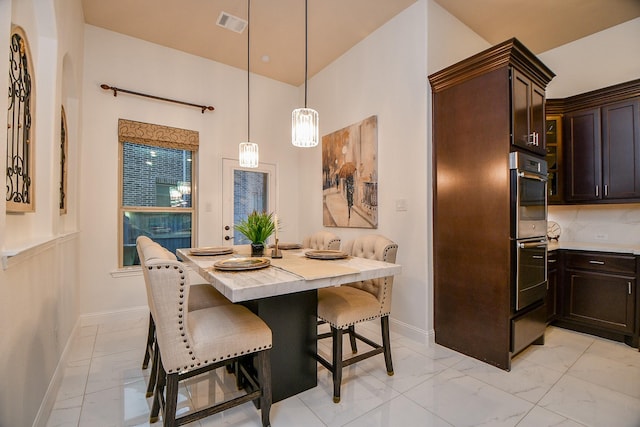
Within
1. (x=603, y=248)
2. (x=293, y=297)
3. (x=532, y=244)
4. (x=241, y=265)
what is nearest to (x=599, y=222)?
(x=603, y=248)

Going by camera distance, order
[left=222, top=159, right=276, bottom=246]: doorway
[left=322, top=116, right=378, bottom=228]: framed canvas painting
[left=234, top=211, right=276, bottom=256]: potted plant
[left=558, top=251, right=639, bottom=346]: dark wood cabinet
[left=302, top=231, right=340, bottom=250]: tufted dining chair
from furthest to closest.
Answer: [left=222, top=159, right=276, bottom=246]: doorway < [left=322, top=116, right=378, bottom=228]: framed canvas painting < [left=302, top=231, right=340, bottom=250]: tufted dining chair < [left=558, top=251, right=639, bottom=346]: dark wood cabinet < [left=234, top=211, right=276, bottom=256]: potted plant

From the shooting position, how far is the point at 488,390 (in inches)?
80.8

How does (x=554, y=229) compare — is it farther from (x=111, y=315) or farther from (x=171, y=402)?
(x=111, y=315)

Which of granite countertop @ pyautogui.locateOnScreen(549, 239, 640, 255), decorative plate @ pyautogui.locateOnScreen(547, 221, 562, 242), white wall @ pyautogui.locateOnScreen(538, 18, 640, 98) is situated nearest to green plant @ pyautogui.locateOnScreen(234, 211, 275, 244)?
granite countertop @ pyautogui.locateOnScreen(549, 239, 640, 255)

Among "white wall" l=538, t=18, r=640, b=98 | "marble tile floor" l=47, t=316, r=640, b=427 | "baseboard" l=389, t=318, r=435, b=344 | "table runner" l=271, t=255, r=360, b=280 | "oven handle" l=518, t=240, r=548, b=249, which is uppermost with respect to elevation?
"white wall" l=538, t=18, r=640, b=98

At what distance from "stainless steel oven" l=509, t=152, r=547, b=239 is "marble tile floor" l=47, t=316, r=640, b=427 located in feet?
3.49

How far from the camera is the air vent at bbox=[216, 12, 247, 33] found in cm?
323

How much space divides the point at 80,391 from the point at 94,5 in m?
3.54

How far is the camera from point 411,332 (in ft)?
9.64

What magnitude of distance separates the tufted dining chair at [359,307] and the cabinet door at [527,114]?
1.40 meters

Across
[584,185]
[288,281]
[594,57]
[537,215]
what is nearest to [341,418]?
[288,281]

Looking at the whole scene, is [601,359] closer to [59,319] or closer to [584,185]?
[584,185]

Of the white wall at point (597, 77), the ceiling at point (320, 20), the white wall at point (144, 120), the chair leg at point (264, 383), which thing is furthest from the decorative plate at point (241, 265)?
the white wall at point (597, 77)

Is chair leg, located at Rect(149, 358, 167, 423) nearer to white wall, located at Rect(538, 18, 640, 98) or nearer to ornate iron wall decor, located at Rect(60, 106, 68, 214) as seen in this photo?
ornate iron wall decor, located at Rect(60, 106, 68, 214)
